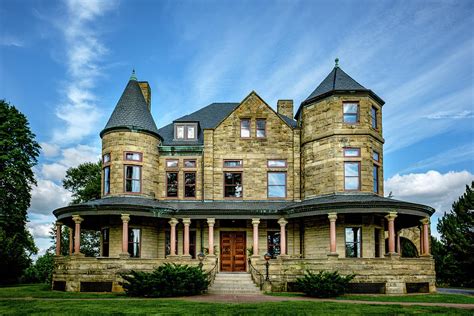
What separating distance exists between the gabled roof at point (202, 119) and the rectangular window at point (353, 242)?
35.5 feet

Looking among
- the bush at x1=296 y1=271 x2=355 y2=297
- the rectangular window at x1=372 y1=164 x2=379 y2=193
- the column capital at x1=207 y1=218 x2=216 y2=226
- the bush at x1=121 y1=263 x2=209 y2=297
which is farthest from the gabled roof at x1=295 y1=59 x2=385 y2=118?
the bush at x1=121 y1=263 x2=209 y2=297

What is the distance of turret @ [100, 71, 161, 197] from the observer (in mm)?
29562

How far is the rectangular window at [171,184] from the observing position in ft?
102

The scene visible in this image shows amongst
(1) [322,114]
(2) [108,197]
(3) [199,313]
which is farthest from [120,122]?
(3) [199,313]

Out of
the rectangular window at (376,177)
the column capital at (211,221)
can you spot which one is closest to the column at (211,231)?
the column capital at (211,221)

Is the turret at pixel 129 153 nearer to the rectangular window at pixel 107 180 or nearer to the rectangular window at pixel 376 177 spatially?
the rectangular window at pixel 107 180

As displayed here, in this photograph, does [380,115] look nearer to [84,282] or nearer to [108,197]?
[108,197]

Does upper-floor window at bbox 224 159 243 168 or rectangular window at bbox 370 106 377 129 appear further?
upper-floor window at bbox 224 159 243 168

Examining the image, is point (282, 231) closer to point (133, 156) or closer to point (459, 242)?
point (133, 156)

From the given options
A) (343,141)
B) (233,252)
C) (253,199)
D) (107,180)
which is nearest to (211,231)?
(233,252)

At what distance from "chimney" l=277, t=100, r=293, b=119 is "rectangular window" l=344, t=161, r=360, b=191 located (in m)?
8.62

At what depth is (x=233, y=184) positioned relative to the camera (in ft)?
101

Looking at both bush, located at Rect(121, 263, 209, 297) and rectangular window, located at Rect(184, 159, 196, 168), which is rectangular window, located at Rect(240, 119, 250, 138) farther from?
bush, located at Rect(121, 263, 209, 297)

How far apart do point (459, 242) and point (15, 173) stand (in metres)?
31.4
